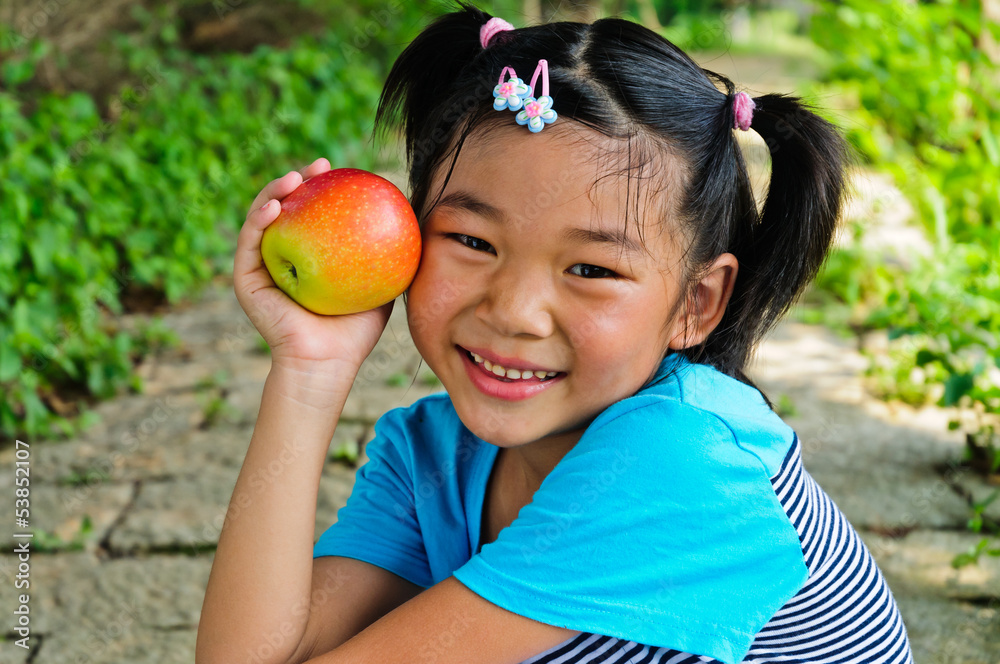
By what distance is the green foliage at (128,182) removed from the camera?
9.75ft

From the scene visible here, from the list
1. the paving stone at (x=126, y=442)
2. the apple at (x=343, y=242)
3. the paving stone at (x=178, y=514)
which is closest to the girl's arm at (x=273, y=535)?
the apple at (x=343, y=242)

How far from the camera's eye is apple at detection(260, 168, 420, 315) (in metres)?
1.38

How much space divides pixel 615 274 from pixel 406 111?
2.12 feet

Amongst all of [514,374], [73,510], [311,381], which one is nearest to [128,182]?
[73,510]

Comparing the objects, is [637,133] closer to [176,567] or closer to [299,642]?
[299,642]

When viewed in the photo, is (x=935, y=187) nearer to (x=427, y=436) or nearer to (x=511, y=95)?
(x=427, y=436)

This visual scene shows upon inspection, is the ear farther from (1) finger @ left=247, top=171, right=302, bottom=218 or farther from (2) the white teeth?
(1) finger @ left=247, top=171, right=302, bottom=218

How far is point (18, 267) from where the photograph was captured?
9.89 ft

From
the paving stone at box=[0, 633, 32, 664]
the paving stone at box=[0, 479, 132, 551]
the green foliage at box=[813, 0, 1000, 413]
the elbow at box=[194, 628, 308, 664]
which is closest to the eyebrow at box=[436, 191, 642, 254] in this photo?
the elbow at box=[194, 628, 308, 664]

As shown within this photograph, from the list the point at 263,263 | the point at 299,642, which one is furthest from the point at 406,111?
the point at 299,642

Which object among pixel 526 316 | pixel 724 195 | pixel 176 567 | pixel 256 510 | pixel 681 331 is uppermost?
pixel 724 195

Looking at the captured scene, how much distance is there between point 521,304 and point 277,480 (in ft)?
1.69

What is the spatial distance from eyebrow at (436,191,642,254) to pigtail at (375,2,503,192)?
263 millimetres

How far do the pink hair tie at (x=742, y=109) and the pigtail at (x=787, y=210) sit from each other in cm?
8
